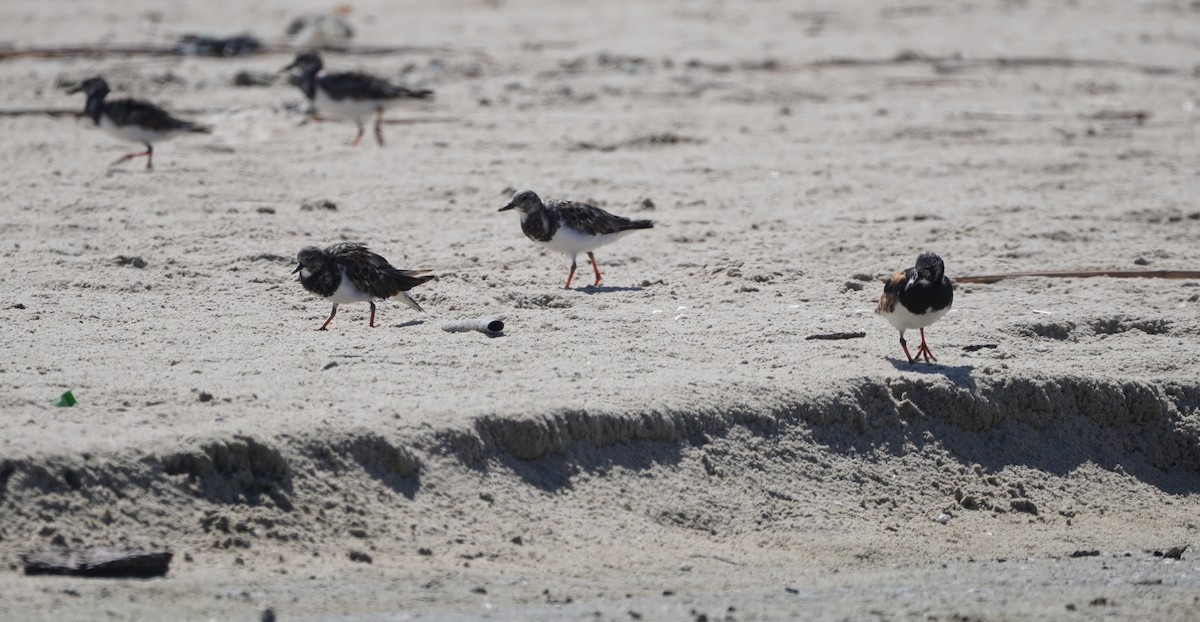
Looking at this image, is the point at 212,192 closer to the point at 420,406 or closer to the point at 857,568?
the point at 420,406

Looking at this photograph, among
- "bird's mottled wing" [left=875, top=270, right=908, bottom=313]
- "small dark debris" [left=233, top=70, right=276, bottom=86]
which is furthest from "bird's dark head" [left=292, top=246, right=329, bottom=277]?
"small dark debris" [left=233, top=70, right=276, bottom=86]

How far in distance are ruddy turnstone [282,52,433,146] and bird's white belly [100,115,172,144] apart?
1926 millimetres

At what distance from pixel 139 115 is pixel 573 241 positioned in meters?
4.52

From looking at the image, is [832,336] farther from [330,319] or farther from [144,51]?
[144,51]

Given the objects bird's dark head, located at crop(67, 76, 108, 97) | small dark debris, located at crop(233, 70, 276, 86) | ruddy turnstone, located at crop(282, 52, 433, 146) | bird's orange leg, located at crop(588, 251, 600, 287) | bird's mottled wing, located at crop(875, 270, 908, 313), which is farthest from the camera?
small dark debris, located at crop(233, 70, 276, 86)

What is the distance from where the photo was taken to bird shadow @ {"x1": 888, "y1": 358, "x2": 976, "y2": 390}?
24.9 ft

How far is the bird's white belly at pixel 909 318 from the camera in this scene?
24.5 feet

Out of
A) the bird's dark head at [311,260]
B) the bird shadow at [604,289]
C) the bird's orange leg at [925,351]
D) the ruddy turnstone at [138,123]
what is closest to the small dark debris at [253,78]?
the ruddy turnstone at [138,123]

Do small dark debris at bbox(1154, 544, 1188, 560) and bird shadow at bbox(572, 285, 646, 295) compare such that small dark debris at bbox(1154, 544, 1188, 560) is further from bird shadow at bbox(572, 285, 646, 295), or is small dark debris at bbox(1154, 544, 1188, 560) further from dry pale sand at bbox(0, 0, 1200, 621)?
bird shadow at bbox(572, 285, 646, 295)

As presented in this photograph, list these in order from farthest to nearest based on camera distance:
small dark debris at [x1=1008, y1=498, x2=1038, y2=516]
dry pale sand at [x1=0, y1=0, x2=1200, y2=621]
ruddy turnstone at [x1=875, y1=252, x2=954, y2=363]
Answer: ruddy turnstone at [x1=875, y1=252, x2=954, y2=363]
small dark debris at [x1=1008, y1=498, x2=1038, y2=516]
dry pale sand at [x1=0, y1=0, x2=1200, y2=621]

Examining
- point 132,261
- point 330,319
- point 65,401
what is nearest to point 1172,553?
point 330,319

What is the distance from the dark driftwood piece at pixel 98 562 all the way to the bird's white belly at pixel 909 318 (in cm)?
374

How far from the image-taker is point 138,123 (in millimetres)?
12047

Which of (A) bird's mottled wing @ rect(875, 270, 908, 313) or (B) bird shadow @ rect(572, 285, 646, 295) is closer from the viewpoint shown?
(A) bird's mottled wing @ rect(875, 270, 908, 313)
